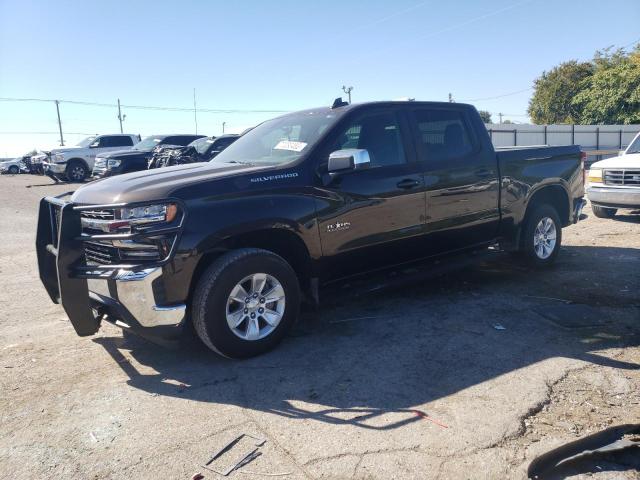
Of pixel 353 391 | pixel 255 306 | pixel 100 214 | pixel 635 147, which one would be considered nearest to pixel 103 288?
pixel 100 214

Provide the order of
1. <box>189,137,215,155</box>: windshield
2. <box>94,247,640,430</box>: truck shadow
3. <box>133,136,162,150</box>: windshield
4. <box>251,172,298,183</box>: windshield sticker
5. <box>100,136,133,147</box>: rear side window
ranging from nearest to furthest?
<box>94,247,640,430</box>: truck shadow, <box>251,172,298,183</box>: windshield sticker, <box>189,137,215,155</box>: windshield, <box>133,136,162,150</box>: windshield, <box>100,136,133,147</box>: rear side window

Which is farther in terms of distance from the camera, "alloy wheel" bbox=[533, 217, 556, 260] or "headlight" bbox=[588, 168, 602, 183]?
"headlight" bbox=[588, 168, 602, 183]

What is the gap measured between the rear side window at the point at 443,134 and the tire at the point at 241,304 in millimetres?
2095

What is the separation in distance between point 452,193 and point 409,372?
2.22 metres

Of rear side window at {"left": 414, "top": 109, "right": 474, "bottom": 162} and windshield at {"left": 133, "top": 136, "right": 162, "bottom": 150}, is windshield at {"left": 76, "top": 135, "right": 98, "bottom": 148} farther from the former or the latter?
rear side window at {"left": 414, "top": 109, "right": 474, "bottom": 162}

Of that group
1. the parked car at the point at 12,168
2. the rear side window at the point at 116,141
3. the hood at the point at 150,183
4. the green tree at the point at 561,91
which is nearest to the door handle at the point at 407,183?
the hood at the point at 150,183

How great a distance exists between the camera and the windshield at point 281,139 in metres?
4.70

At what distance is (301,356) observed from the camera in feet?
13.8

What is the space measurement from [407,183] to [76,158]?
2061 centimetres

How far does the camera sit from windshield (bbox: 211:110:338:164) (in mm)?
4703

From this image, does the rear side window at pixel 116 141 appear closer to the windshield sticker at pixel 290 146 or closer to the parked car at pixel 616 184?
the parked car at pixel 616 184

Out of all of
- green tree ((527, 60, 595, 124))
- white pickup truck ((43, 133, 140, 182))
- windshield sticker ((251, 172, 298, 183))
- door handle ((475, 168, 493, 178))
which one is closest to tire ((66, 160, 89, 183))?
white pickup truck ((43, 133, 140, 182))

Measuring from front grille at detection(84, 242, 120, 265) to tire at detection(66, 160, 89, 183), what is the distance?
20.3m

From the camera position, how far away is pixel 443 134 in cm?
558
